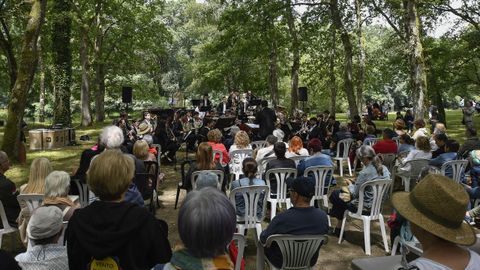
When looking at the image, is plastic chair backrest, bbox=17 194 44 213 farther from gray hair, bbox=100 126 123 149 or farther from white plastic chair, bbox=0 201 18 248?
gray hair, bbox=100 126 123 149

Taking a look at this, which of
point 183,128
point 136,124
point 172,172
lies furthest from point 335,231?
point 183,128

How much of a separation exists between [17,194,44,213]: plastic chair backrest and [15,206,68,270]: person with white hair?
1.46 metres

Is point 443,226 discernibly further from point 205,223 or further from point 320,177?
point 320,177

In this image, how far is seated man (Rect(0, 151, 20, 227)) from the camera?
433 centimetres

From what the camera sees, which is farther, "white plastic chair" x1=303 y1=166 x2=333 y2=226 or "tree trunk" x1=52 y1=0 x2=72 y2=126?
"tree trunk" x1=52 y1=0 x2=72 y2=126

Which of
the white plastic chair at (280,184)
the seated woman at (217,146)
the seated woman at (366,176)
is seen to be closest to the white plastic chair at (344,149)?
the seated woman at (217,146)

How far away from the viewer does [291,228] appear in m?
3.39

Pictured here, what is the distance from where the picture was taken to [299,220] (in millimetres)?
3418

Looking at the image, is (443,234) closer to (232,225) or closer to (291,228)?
(232,225)

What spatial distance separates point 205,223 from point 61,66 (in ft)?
66.2

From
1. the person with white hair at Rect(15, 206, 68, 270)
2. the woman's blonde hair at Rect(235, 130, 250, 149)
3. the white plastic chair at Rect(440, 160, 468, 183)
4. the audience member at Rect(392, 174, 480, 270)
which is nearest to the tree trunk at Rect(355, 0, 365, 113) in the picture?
the woman's blonde hair at Rect(235, 130, 250, 149)

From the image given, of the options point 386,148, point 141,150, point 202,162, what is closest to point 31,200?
point 141,150

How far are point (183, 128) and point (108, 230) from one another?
10.2 metres

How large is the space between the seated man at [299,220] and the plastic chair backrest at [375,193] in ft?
4.90
